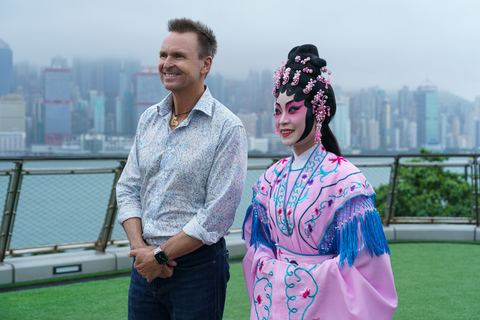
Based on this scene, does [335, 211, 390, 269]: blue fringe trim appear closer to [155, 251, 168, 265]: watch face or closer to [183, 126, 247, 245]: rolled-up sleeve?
[183, 126, 247, 245]: rolled-up sleeve

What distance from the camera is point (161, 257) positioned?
1.55 meters

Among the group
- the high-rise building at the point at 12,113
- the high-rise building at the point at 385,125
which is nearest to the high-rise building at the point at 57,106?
the high-rise building at the point at 12,113

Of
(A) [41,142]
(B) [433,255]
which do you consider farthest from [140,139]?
(A) [41,142]

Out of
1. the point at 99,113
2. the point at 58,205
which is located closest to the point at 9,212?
the point at 58,205

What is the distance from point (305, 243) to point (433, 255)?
3664 mm

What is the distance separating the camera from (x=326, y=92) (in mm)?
1646

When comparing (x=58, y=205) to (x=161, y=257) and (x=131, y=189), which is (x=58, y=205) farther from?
(x=161, y=257)

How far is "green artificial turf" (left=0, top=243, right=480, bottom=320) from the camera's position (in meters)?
3.18

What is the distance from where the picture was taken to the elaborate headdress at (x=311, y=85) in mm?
1627

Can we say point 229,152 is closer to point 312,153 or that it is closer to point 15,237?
point 312,153

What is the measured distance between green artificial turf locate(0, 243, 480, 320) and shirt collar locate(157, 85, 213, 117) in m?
1.89

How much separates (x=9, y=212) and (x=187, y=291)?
285 centimetres

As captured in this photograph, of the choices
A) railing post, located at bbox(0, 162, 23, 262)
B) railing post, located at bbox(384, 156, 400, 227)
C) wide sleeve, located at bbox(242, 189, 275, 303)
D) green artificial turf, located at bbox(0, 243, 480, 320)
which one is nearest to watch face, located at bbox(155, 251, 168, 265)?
wide sleeve, located at bbox(242, 189, 275, 303)

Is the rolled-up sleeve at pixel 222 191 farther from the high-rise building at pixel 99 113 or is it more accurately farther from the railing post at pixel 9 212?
the high-rise building at pixel 99 113
